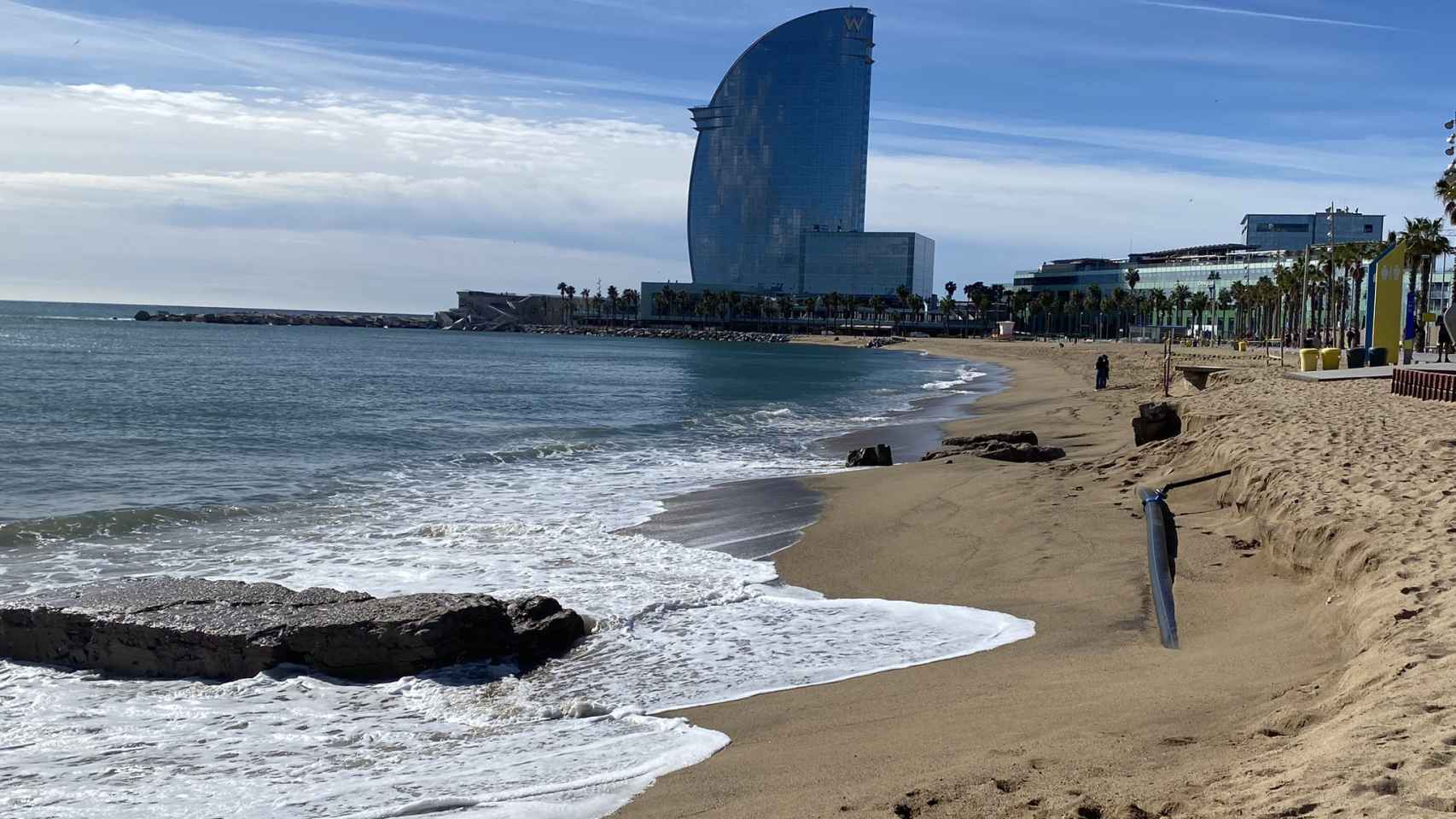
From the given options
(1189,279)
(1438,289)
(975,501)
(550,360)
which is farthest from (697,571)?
(1189,279)

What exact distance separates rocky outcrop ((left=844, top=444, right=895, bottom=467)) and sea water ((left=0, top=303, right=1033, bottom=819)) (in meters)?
0.51

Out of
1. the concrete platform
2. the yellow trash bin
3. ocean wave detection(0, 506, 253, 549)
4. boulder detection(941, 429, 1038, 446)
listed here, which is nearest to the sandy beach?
boulder detection(941, 429, 1038, 446)

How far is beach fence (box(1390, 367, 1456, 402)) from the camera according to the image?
19531mm

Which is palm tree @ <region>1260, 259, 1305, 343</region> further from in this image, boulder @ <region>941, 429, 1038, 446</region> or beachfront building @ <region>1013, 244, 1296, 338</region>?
boulder @ <region>941, 429, 1038, 446</region>

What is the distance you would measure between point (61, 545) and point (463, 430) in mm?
17527

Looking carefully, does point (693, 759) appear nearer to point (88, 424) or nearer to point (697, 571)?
point (697, 571)

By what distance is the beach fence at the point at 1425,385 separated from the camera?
1953 centimetres

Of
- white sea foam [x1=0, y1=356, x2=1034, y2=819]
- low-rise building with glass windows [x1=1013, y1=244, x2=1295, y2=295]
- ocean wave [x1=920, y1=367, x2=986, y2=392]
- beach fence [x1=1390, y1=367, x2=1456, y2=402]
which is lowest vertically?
white sea foam [x1=0, y1=356, x2=1034, y2=819]

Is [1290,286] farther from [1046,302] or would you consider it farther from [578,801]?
[578,801]

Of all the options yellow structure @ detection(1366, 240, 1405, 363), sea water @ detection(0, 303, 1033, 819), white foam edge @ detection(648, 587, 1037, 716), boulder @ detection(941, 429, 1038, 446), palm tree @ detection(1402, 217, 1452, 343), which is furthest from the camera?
palm tree @ detection(1402, 217, 1452, 343)

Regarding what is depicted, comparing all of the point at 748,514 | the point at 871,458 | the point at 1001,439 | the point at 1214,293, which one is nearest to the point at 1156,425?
the point at 1001,439

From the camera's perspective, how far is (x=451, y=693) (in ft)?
27.0

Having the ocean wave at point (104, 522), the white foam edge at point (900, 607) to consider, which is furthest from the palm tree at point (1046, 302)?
the white foam edge at point (900, 607)

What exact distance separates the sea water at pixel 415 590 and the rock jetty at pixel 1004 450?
2.45 metres
